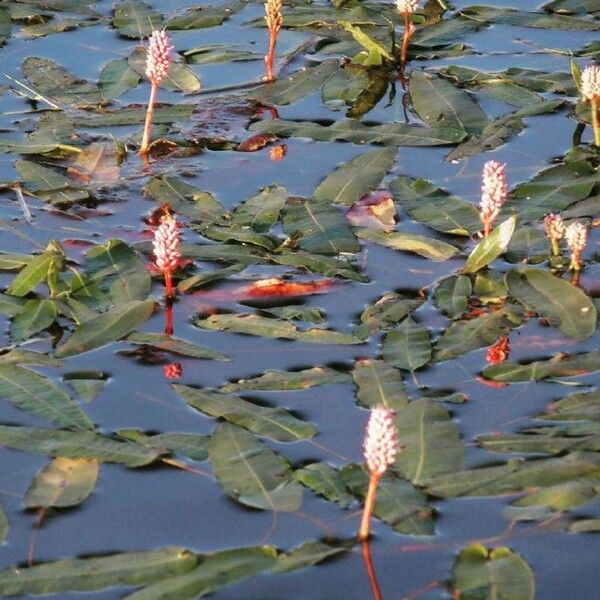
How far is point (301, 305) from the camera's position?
3.03 m

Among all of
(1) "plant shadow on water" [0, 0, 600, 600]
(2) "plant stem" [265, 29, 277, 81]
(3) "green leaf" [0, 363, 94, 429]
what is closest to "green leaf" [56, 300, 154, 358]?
(1) "plant shadow on water" [0, 0, 600, 600]

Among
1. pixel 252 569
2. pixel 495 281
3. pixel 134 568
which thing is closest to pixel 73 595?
pixel 134 568

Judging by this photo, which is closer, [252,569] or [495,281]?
[252,569]

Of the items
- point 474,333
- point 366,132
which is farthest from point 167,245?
point 366,132

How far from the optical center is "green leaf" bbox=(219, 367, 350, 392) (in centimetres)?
271

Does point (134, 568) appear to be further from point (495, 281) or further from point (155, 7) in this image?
point (155, 7)

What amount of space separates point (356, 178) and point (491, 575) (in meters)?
1.63

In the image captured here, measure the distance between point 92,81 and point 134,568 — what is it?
96.4 inches

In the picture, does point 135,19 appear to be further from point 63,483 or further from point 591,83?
point 63,483

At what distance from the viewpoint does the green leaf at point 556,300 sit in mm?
2893

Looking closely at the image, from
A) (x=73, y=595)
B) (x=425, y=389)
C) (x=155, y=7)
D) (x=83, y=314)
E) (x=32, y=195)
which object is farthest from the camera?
(x=155, y=7)

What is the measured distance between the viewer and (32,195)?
357 cm

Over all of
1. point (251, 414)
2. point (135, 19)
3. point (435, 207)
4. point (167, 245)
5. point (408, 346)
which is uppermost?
point (135, 19)

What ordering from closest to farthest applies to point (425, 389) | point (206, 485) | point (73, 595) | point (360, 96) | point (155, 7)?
point (73, 595)
point (206, 485)
point (425, 389)
point (360, 96)
point (155, 7)
